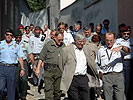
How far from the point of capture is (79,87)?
593 cm

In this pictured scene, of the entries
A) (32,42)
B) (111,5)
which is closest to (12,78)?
(32,42)

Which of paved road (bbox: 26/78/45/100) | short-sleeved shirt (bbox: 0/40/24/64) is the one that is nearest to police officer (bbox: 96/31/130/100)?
short-sleeved shirt (bbox: 0/40/24/64)

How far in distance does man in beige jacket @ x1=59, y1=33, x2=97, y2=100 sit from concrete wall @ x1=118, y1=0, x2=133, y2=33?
15.1 ft

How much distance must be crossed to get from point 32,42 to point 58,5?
19.3 metres

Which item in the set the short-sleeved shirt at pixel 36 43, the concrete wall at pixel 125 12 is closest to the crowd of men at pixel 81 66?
the short-sleeved shirt at pixel 36 43

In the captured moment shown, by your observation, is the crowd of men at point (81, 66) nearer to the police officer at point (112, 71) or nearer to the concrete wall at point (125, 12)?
the police officer at point (112, 71)

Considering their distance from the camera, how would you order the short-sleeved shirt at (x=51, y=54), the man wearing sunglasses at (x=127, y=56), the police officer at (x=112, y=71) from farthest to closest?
the short-sleeved shirt at (x=51, y=54) < the man wearing sunglasses at (x=127, y=56) < the police officer at (x=112, y=71)

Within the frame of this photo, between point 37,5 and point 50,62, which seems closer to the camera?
point 50,62

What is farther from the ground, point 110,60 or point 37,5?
point 37,5

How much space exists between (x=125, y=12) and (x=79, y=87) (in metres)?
5.59

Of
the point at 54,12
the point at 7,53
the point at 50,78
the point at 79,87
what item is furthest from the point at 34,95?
the point at 54,12

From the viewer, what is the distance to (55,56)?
7.25 metres

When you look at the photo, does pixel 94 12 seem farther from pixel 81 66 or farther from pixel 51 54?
pixel 81 66

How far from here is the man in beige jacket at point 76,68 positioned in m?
5.79
